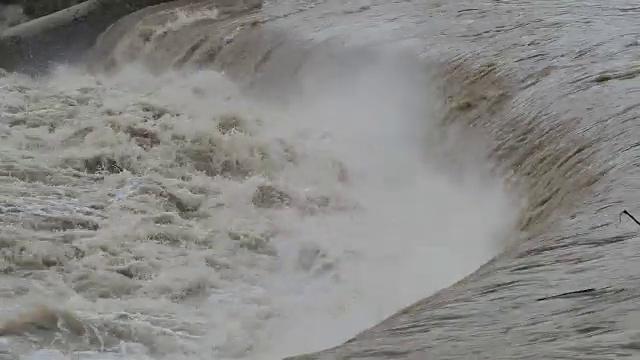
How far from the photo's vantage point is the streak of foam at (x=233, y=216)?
4.29 m

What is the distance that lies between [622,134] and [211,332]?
7.57 ft

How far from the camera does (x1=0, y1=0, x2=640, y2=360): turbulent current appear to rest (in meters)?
2.91

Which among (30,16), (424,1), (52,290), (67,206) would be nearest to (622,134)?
(52,290)

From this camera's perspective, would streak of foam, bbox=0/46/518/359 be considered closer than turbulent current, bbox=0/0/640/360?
No

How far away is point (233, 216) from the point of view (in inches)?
221

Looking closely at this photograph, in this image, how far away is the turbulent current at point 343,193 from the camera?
291 centimetres

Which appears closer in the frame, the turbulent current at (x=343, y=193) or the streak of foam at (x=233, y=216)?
the turbulent current at (x=343, y=193)

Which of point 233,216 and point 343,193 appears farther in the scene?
point 343,193

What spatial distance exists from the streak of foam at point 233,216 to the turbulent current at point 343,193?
2cm

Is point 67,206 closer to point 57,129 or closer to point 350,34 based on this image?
point 57,129

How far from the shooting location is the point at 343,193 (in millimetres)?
5945

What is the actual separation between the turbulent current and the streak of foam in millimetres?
18

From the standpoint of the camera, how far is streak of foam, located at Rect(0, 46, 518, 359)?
4.29m

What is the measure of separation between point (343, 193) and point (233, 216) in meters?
0.81
